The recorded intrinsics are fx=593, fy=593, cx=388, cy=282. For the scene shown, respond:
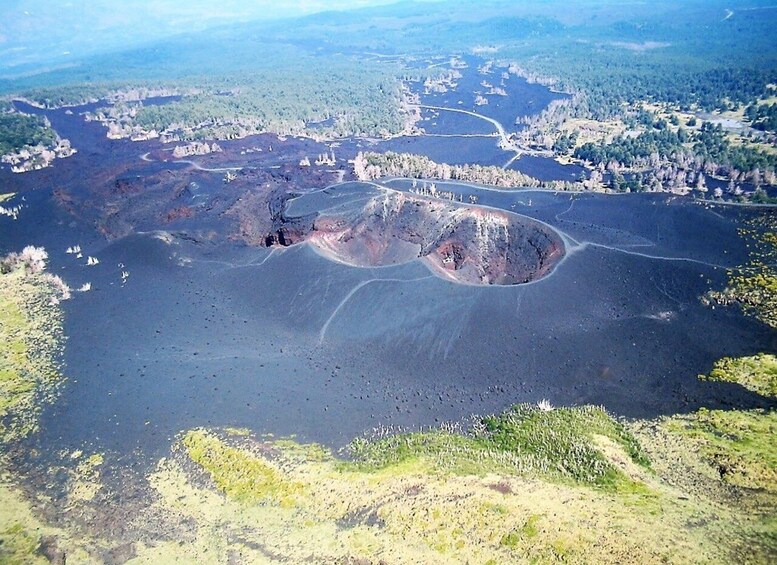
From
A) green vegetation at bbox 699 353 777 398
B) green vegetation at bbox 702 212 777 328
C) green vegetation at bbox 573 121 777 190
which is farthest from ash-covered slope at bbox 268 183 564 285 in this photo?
green vegetation at bbox 573 121 777 190

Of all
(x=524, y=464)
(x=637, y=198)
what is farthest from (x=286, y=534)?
(x=637, y=198)

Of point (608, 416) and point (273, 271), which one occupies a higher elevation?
point (273, 271)

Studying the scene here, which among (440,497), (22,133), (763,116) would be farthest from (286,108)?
(440,497)

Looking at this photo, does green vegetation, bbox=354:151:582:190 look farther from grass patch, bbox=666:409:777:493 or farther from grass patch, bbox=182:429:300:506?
grass patch, bbox=182:429:300:506

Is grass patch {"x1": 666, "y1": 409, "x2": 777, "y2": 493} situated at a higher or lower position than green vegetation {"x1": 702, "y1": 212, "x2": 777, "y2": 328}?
lower

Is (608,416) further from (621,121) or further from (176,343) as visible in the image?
(621,121)

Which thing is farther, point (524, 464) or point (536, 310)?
point (536, 310)
